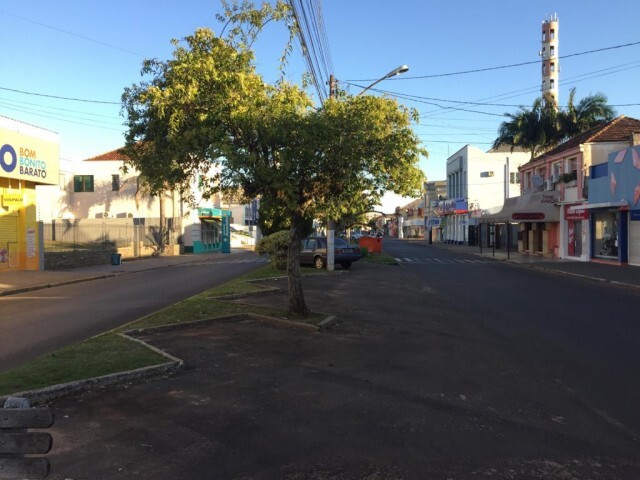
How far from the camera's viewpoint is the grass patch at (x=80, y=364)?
582cm

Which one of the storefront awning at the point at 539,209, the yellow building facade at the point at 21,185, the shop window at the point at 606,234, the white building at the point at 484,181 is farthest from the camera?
the white building at the point at 484,181

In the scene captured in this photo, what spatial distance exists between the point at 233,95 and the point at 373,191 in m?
3.21

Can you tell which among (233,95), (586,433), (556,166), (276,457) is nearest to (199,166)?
(233,95)

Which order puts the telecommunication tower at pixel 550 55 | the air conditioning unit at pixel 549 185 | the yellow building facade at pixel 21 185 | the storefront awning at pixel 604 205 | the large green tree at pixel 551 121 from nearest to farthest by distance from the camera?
the yellow building facade at pixel 21 185 → the storefront awning at pixel 604 205 → the air conditioning unit at pixel 549 185 → the large green tree at pixel 551 121 → the telecommunication tower at pixel 550 55

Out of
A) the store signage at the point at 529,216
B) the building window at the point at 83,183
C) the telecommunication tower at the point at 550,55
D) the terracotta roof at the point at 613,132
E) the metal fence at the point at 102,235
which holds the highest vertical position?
the telecommunication tower at the point at 550,55

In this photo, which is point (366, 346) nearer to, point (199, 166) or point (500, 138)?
point (199, 166)

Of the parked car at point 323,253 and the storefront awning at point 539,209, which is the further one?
the storefront awning at point 539,209

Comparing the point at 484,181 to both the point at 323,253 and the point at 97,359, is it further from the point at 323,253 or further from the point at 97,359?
the point at 97,359

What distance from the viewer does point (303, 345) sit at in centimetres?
826

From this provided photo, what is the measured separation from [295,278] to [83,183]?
38.9 meters

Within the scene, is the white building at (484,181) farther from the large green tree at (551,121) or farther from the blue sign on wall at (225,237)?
the blue sign on wall at (225,237)

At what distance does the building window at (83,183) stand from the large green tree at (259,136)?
123 ft

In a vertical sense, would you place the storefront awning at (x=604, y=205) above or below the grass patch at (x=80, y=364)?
above

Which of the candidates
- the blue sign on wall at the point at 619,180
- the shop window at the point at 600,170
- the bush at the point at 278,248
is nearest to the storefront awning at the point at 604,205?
the blue sign on wall at the point at 619,180
